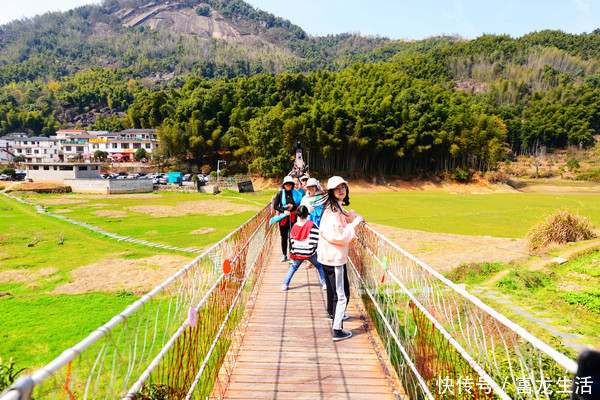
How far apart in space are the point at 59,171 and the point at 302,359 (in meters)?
45.6

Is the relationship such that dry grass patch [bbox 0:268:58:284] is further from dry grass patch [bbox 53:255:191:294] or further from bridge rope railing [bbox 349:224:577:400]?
bridge rope railing [bbox 349:224:577:400]

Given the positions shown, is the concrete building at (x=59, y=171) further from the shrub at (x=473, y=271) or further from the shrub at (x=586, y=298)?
the shrub at (x=586, y=298)

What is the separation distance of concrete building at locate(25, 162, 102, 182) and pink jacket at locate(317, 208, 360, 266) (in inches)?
1736

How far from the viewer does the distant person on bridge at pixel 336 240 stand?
3.53 m

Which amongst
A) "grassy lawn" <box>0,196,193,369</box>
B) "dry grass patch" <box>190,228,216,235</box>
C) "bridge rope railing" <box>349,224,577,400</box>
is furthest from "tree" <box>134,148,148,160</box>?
"bridge rope railing" <box>349,224,577,400</box>

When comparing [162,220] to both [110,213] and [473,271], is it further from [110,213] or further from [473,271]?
[473,271]

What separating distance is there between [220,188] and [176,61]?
458ft

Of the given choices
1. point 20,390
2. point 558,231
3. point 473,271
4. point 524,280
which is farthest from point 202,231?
point 20,390

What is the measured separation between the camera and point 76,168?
3934 centimetres

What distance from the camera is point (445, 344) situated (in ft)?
10.8

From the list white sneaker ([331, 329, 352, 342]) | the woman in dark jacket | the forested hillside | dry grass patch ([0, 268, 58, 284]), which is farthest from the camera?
the forested hillside

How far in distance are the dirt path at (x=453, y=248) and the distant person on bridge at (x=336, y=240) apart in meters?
6.42

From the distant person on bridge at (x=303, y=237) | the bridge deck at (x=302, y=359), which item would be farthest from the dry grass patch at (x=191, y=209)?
the bridge deck at (x=302, y=359)

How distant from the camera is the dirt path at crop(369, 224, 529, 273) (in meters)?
9.77
